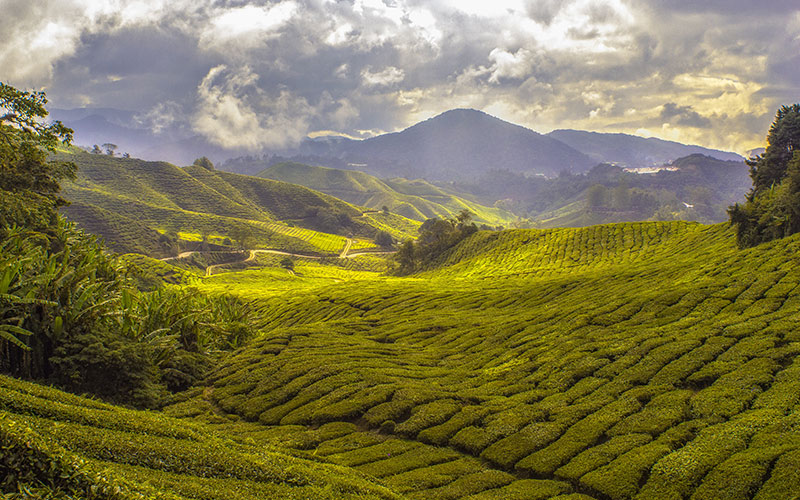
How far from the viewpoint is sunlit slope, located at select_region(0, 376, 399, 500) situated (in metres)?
7.43

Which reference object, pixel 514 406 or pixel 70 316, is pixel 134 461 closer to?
pixel 70 316

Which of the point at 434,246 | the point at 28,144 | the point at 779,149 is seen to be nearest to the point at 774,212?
the point at 779,149

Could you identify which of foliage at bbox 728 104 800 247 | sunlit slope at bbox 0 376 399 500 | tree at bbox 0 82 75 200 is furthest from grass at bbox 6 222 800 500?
tree at bbox 0 82 75 200

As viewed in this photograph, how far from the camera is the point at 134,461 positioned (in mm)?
10672

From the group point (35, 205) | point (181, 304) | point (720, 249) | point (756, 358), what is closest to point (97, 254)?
point (35, 205)

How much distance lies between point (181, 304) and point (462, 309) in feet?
89.6

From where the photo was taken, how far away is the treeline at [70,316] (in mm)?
18578

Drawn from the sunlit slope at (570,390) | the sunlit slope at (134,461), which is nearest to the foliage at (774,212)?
the sunlit slope at (570,390)

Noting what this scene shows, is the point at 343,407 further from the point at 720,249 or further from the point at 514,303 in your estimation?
the point at 720,249

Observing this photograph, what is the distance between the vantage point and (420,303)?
49.3 m

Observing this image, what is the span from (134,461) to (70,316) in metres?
13.5

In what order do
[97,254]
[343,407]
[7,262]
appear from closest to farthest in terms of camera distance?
[7,262], [343,407], [97,254]

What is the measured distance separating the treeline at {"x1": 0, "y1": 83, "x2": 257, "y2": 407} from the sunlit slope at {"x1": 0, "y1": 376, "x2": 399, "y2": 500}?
5.91 metres

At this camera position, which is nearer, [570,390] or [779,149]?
[570,390]
